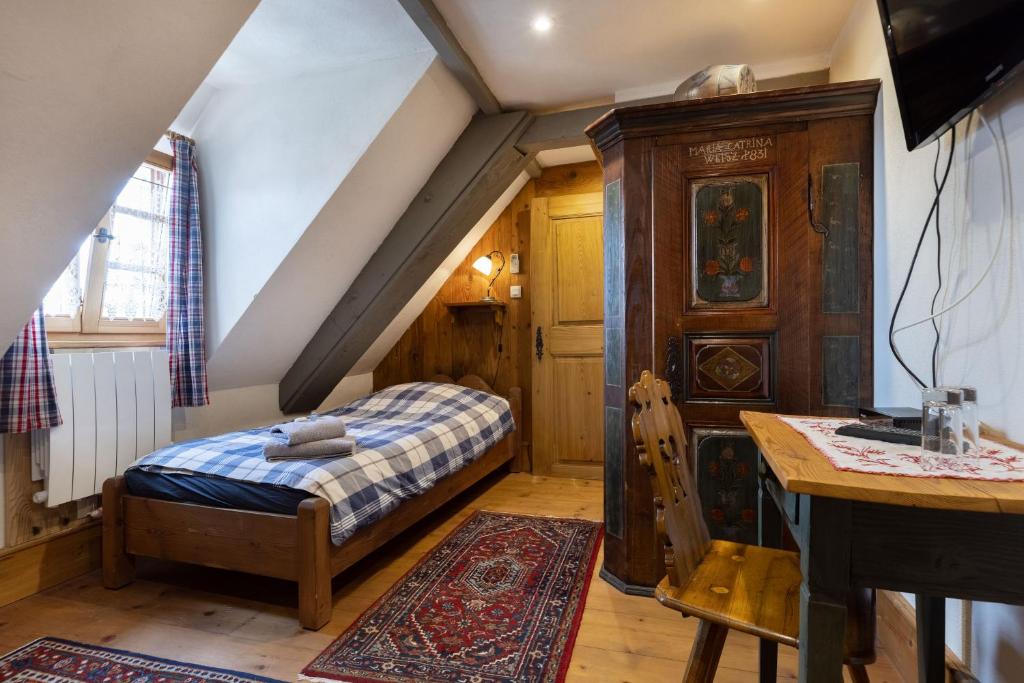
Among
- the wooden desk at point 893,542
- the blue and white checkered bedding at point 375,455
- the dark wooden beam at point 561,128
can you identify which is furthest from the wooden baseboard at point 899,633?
the dark wooden beam at point 561,128

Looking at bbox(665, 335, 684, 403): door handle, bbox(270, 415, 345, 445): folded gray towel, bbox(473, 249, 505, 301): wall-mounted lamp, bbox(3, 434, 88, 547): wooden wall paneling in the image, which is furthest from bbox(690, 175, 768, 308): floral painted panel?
bbox(3, 434, 88, 547): wooden wall paneling

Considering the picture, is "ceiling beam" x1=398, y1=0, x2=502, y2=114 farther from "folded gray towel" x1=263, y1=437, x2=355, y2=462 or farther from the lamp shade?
"folded gray towel" x1=263, y1=437, x2=355, y2=462

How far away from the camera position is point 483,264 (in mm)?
4098

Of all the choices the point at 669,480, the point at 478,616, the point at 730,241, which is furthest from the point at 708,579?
the point at 730,241

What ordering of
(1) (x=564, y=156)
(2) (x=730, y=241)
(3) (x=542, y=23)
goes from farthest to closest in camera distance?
(1) (x=564, y=156)
(3) (x=542, y=23)
(2) (x=730, y=241)

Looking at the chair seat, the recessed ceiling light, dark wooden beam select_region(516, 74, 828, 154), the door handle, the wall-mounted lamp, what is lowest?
the chair seat

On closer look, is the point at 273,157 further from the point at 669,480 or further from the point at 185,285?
the point at 669,480

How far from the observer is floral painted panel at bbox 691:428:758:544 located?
6.59 ft

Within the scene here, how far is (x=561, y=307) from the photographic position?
3922mm

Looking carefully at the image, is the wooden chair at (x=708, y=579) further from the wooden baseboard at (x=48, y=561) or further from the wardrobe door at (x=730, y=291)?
the wooden baseboard at (x=48, y=561)

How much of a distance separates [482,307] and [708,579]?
3.20 meters

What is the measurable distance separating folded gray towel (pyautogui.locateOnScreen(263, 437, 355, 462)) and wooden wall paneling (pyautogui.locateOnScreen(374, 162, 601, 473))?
202cm

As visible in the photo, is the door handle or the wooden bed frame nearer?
the wooden bed frame

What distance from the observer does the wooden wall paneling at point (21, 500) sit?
2068 millimetres
